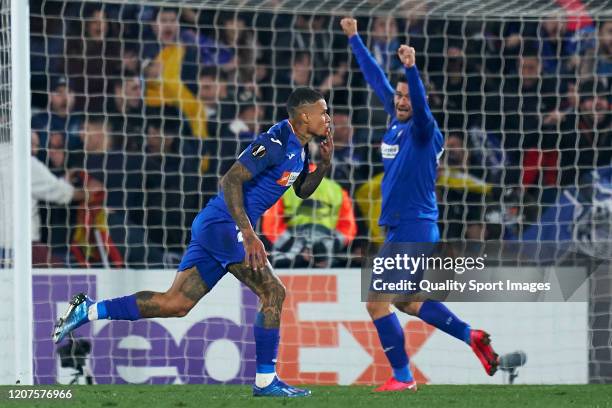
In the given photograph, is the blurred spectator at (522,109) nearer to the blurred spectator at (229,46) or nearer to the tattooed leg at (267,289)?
the blurred spectator at (229,46)

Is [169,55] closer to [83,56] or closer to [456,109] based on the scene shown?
[83,56]

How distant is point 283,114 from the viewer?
10836 mm

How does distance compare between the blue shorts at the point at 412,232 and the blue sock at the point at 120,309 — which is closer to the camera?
the blue sock at the point at 120,309

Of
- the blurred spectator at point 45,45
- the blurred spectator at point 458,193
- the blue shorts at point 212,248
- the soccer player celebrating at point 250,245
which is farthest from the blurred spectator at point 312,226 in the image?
the blue shorts at point 212,248

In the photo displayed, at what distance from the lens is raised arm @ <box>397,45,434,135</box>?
729 cm

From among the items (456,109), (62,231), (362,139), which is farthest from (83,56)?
(456,109)

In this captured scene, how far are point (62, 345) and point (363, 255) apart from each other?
7.84ft

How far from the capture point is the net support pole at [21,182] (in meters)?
8.04

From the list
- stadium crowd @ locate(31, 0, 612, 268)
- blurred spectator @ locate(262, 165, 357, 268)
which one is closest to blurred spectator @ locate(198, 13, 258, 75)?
stadium crowd @ locate(31, 0, 612, 268)

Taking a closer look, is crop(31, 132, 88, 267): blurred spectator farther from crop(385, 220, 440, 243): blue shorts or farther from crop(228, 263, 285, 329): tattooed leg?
crop(228, 263, 285, 329): tattooed leg

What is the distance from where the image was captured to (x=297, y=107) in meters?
7.05

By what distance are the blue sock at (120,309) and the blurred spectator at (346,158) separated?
3488 millimetres

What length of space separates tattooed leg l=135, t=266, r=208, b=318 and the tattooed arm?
36cm

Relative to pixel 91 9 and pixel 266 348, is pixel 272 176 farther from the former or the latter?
pixel 91 9
